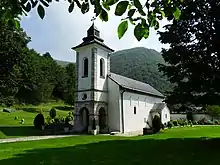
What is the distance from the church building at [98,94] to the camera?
90.1 ft

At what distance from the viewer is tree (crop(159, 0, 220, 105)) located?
13.1 m

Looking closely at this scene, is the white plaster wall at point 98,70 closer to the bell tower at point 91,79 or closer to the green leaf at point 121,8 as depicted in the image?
the bell tower at point 91,79

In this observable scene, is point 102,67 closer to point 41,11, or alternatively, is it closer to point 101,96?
point 101,96

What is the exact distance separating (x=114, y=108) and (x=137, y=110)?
4297mm

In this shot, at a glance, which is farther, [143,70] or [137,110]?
[143,70]

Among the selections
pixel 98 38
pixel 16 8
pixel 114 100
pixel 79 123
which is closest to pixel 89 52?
pixel 98 38

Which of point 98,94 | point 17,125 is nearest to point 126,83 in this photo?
point 98,94

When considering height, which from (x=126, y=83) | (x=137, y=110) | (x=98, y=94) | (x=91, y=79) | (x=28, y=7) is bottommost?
(x=28, y=7)

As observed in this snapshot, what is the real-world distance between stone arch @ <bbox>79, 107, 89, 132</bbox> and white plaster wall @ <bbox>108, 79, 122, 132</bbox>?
2550 millimetres

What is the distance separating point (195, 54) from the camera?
1375cm

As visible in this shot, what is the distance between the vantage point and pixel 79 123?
28672mm

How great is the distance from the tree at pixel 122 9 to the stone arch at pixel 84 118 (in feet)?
85.6

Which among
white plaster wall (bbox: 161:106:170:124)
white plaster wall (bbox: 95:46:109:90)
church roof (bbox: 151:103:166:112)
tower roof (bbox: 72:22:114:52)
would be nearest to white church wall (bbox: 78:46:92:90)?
tower roof (bbox: 72:22:114:52)

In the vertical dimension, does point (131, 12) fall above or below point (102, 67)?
below
